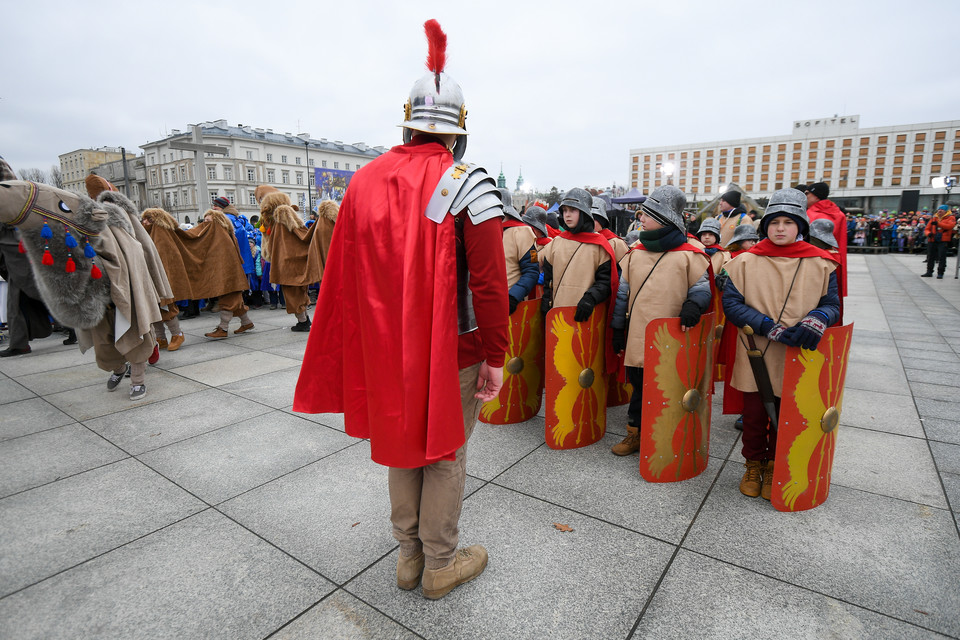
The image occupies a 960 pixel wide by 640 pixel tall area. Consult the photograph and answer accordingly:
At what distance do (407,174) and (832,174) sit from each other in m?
120

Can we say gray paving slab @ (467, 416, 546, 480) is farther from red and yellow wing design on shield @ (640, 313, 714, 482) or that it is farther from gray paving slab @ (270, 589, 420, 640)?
gray paving slab @ (270, 589, 420, 640)

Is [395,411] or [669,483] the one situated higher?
[395,411]

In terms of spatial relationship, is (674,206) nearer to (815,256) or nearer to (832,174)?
(815,256)

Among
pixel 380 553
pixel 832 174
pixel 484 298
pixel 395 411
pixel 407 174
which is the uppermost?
pixel 832 174

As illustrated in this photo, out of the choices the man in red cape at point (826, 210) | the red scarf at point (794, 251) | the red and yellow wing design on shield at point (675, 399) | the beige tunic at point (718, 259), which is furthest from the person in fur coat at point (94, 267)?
the man in red cape at point (826, 210)

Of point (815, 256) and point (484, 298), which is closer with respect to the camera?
point (484, 298)

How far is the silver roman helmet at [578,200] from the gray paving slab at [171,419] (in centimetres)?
302

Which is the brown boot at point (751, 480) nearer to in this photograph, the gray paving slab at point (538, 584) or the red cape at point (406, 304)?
the gray paving slab at point (538, 584)

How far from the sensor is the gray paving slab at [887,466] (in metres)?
2.83

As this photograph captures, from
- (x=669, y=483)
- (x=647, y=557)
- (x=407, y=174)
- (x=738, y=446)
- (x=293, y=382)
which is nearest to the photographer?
(x=407, y=174)

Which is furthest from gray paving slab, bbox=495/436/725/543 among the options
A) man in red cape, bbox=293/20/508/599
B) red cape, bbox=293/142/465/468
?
red cape, bbox=293/142/465/468

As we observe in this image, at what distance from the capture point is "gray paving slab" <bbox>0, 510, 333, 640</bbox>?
6.33 feet

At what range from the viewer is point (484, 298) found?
178 centimetres

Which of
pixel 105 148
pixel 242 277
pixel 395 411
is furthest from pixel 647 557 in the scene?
pixel 105 148
